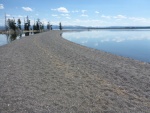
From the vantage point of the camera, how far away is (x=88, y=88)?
9453 mm

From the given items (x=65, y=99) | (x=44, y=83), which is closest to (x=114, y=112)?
(x=65, y=99)

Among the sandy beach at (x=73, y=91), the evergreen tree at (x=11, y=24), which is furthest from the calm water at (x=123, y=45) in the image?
the evergreen tree at (x=11, y=24)

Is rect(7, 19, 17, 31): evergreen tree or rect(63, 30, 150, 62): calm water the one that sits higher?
rect(7, 19, 17, 31): evergreen tree

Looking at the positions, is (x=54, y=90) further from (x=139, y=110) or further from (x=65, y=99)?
(x=139, y=110)

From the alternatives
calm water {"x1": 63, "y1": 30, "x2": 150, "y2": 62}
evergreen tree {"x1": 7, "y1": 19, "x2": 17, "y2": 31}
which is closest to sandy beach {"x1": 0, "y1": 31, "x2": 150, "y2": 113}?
calm water {"x1": 63, "y1": 30, "x2": 150, "y2": 62}

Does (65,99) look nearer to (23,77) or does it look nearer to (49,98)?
(49,98)

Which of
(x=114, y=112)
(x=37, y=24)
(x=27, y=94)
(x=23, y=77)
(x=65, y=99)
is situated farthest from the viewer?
(x=37, y=24)

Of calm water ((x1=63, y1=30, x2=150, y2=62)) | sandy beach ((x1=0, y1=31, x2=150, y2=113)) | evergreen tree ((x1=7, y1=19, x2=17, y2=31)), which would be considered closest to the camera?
sandy beach ((x1=0, y1=31, x2=150, y2=113))

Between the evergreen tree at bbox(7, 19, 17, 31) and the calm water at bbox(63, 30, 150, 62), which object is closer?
the calm water at bbox(63, 30, 150, 62)

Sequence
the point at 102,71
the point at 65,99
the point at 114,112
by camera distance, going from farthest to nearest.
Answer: the point at 102,71 → the point at 65,99 → the point at 114,112

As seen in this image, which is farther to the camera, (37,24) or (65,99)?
(37,24)

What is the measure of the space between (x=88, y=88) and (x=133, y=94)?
197 cm

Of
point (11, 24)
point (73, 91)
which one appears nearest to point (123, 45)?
point (73, 91)

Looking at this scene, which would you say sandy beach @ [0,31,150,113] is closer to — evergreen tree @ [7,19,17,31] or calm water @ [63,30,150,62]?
calm water @ [63,30,150,62]
